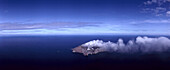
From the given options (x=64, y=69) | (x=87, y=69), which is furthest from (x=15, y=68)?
(x=87, y=69)

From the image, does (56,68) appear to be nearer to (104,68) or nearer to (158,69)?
(104,68)

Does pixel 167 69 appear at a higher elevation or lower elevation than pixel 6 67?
lower

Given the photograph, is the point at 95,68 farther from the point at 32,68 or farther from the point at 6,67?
the point at 6,67

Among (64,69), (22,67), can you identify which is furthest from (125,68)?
(22,67)

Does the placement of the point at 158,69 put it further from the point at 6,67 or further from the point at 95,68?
the point at 6,67

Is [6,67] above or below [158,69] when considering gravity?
above

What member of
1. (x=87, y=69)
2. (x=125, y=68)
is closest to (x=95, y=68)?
(x=87, y=69)
